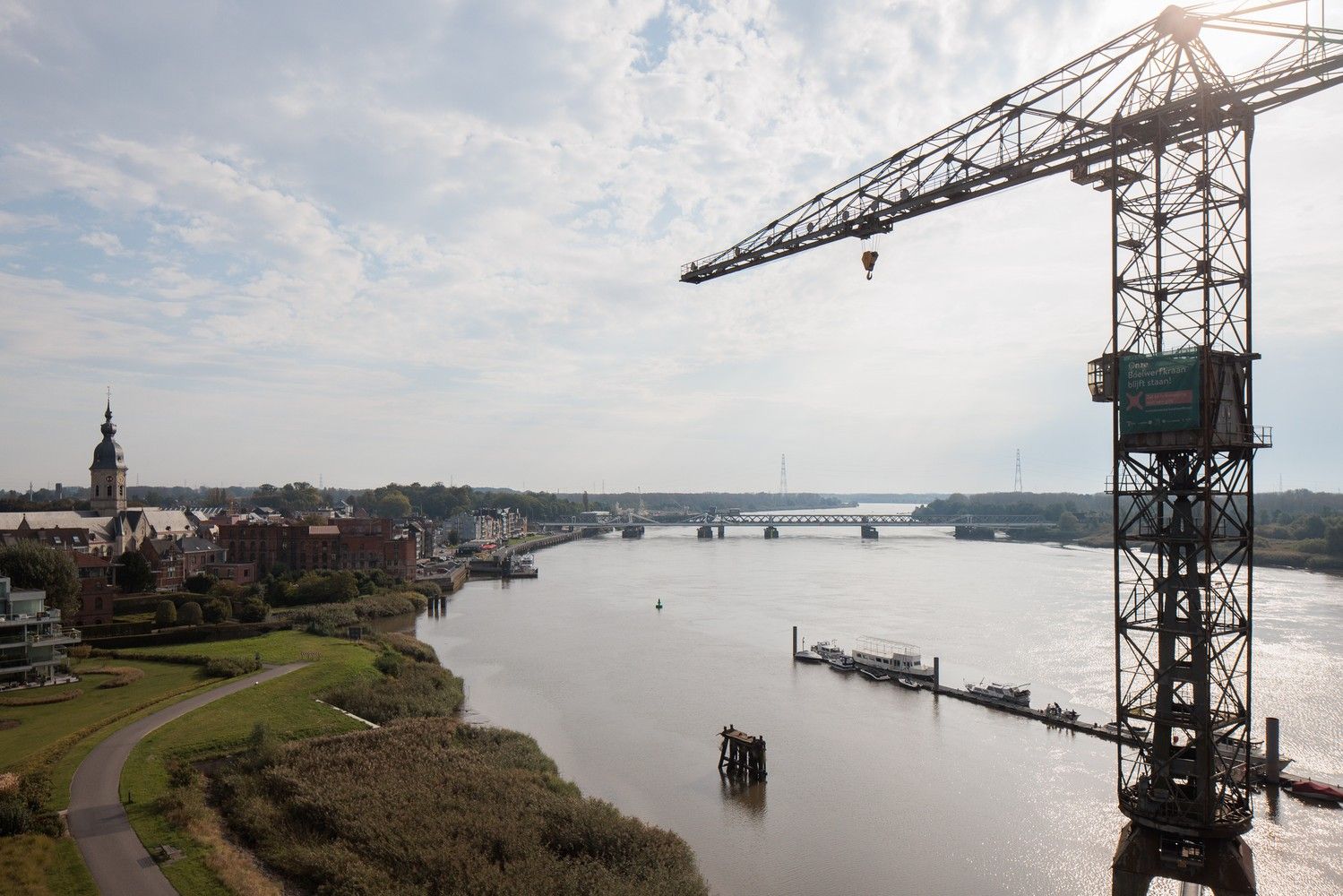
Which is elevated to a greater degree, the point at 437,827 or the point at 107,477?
the point at 107,477

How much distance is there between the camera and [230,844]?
1645 cm

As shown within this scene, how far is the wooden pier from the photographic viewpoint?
2341 cm

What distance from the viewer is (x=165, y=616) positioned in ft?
124

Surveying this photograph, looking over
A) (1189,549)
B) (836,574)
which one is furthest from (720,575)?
(1189,549)

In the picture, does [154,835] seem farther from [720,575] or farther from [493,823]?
[720,575]

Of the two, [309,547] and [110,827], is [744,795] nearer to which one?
[110,827]

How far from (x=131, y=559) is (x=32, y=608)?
19446mm

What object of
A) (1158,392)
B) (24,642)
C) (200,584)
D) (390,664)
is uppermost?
(1158,392)

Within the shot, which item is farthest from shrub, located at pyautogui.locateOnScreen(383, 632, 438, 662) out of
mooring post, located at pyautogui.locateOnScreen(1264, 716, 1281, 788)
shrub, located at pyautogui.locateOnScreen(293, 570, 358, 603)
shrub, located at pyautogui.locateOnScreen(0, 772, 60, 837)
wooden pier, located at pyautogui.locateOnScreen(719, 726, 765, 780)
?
mooring post, located at pyautogui.locateOnScreen(1264, 716, 1281, 788)

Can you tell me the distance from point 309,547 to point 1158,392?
57101 millimetres

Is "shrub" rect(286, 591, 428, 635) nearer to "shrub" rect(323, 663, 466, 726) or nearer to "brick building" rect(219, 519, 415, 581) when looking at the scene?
"brick building" rect(219, 519, 415, 581)

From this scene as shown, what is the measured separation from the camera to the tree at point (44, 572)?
33.0m

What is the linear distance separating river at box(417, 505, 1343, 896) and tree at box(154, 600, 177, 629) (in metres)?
12.0

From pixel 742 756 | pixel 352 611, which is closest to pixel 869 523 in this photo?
pixel 352 611
